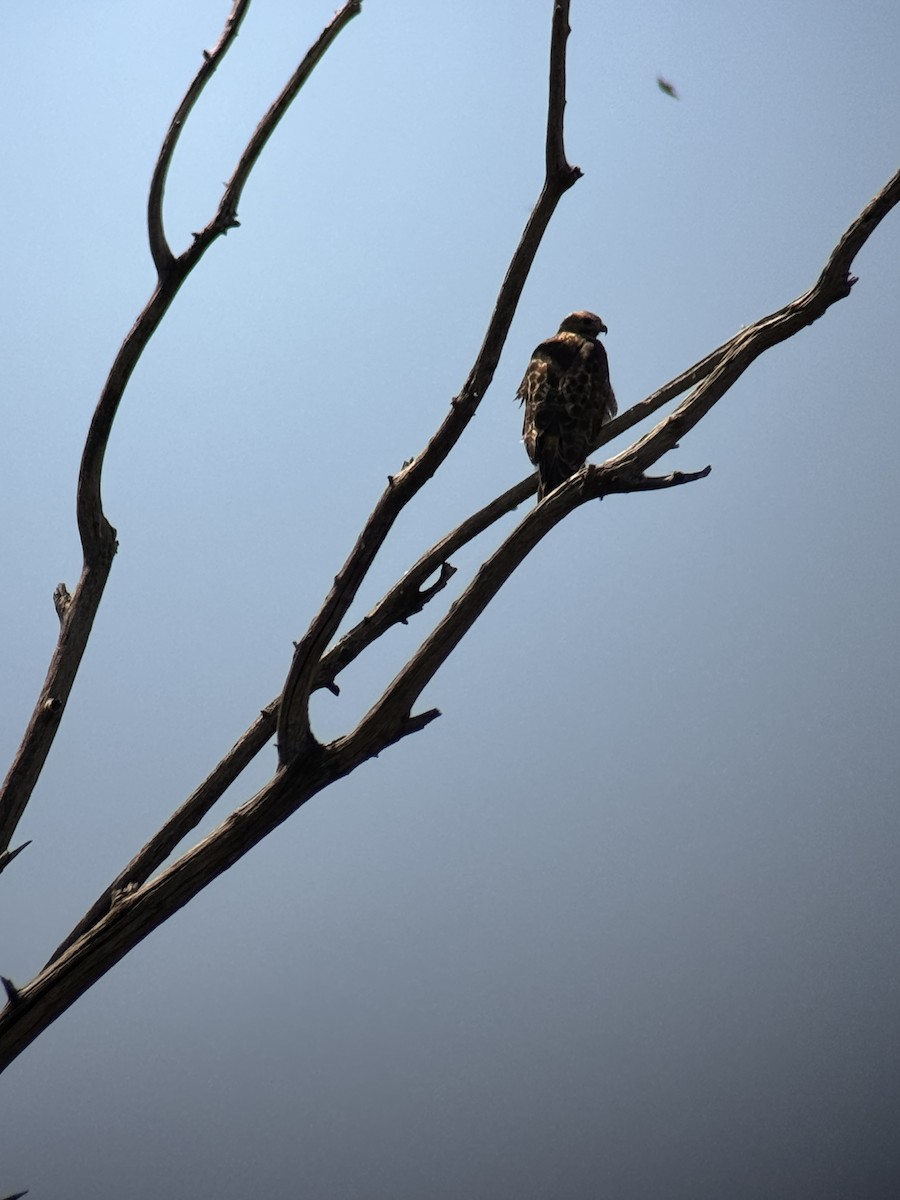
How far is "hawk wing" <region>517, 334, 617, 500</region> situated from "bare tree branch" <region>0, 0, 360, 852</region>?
124 cm

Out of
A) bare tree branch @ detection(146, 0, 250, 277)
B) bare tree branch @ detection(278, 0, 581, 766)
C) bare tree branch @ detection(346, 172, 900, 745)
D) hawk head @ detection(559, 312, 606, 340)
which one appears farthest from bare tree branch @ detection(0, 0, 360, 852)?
hawk head @ detection(559, 312, 606, 340)

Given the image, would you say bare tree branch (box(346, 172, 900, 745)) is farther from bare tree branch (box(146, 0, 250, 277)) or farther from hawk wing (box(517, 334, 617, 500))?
bare tree branch (box(146, 0, 250, 277))

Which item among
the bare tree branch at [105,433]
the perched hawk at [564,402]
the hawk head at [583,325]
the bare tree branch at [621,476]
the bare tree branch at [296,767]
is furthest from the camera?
the hawk head at [583,325]

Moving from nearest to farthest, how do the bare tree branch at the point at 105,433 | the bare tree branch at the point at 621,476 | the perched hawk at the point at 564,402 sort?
the bare tree branch at the point at 621,476 → the bare tree branch at the point at 105,433 → the perched hawk at the point at 564,402

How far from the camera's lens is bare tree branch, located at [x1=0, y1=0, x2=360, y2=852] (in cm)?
269

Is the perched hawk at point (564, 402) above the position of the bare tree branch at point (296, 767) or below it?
above

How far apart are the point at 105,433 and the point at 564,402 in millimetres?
1597

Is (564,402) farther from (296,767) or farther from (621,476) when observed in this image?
(296,767)

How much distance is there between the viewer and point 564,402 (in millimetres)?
3725

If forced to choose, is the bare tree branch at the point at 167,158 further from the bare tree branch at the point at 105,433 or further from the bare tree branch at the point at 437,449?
the bare tree branch at the point at 437,449

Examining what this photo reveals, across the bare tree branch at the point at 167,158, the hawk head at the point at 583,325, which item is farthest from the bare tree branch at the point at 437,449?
the hawk head at the point at 583,325

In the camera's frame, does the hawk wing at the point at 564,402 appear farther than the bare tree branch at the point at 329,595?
Yes

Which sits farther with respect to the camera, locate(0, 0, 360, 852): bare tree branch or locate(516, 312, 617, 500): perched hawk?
locate(516, 312, 617, 500): perched hawk

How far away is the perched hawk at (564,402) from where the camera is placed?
11.9ft
